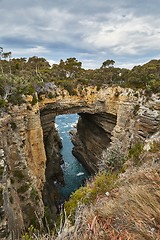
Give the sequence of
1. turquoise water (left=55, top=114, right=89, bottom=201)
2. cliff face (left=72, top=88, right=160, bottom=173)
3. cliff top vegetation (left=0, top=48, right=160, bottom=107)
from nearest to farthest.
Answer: cliff top vegetation (left=0, top=48, right=160, bottom=107) → cliff face (left=72, top=88, right=160, bottom=173) → turquoise water (left=55, top=114, right=89, bottom=201)

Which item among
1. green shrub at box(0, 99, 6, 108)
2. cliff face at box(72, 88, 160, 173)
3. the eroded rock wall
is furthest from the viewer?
the eroded rock wall

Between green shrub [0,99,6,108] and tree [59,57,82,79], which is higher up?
tree [59,57,82,79]

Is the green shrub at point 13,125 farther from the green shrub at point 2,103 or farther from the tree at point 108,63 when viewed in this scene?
the tree at point 108,63

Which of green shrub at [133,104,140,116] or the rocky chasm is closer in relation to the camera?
the rocky chasm

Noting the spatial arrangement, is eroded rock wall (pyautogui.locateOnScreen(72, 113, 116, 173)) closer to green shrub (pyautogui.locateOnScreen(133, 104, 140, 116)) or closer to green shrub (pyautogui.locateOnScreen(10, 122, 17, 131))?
green shrub (pyautogui.locateOnScreen(133, 104, 140, 116))

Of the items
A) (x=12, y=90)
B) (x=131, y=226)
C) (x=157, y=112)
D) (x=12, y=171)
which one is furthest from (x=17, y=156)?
(x=131, y=226)

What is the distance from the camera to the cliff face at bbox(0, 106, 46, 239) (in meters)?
14.7

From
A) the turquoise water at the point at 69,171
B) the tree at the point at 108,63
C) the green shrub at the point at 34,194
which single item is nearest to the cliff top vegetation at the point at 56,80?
the tree at the point at 108,63

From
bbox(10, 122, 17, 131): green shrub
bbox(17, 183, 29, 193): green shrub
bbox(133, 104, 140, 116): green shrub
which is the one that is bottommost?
bbox(17, 183, 29, 193): green shrub

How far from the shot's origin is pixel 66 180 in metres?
34.2

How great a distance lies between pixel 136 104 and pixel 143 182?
73.6 ft

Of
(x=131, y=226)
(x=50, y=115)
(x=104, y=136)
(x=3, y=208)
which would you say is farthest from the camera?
(x=104, y=136)

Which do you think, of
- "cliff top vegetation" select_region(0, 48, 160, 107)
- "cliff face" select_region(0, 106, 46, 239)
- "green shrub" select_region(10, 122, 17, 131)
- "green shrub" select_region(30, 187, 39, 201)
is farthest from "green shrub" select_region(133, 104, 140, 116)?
"green shrub" select_region(30, 187, 39, 201)

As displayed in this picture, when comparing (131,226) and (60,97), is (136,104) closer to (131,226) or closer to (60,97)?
(60,97)
